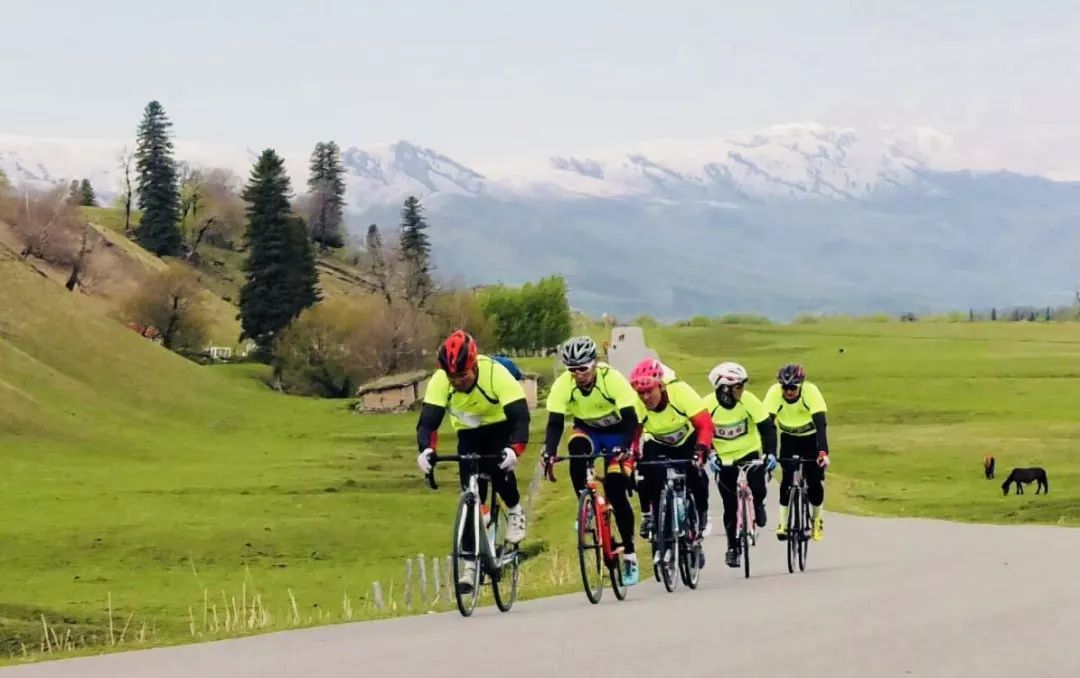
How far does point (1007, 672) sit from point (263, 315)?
5096 inches

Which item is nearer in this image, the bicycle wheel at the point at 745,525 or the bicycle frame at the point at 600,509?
the bicycle frame at the point at 600,509

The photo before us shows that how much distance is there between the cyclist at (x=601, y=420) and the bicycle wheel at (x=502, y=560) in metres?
1.02

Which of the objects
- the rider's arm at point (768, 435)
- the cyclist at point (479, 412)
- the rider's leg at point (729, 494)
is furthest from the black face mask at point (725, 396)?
the cyclist at point (479, 412)

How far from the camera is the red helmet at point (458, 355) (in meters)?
15.2

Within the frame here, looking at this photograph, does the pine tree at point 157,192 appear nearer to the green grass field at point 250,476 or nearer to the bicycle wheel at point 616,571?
the green grass field at point 250,476

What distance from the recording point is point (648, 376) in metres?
18.8

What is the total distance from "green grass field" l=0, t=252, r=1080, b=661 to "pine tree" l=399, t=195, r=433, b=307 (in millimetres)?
27609

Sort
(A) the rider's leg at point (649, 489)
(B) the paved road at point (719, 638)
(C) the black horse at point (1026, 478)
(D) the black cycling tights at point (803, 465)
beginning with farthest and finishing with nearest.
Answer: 1. (C) the black horse at point (1026, 478)
2. (D) the black cycling tights at point (803, 465)
3. (A) the rider's leg at point (649, 489)
4. (B) the paved road at point (719, 638)

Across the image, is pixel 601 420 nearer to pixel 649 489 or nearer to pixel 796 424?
pixel 649 489

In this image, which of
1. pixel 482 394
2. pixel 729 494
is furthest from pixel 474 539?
pixel 729 494

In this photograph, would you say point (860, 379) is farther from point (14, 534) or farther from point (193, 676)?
point (193, 676)

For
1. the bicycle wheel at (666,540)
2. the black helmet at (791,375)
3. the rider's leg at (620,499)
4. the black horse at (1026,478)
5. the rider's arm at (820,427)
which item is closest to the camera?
the rider's leg at (620,499)

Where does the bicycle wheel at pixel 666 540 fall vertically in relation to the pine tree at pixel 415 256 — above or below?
below

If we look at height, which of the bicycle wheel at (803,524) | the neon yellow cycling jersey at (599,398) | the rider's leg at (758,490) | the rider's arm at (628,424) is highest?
the neon yellow cycling jersey at (599,398)
